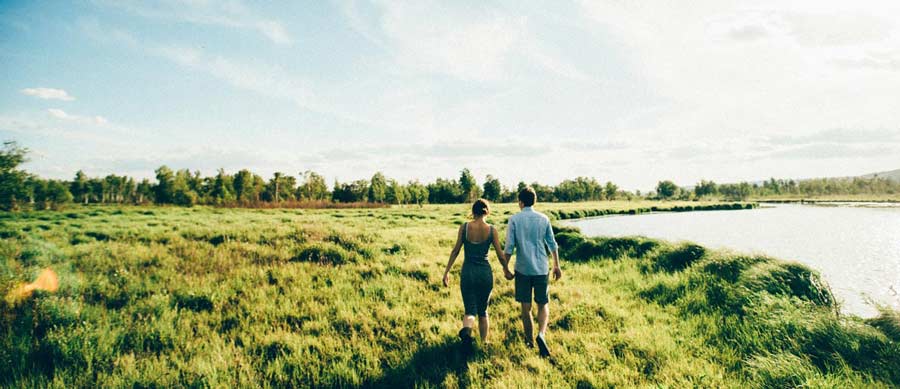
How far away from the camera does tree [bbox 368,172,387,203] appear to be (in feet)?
340

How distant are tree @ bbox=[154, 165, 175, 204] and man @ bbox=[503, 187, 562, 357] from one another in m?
120

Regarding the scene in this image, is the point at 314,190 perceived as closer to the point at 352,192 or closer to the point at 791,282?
the point at 352,192

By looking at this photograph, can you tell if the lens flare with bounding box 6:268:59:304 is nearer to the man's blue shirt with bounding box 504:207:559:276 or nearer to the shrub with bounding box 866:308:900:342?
the man's blue shirt with bounding box 504:207:559:276

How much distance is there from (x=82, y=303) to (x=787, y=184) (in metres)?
231

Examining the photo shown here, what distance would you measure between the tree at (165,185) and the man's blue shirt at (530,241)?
120m

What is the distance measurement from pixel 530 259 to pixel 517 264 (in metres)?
0.28

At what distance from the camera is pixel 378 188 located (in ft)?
340

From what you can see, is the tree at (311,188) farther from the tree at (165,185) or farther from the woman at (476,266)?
the woman at (476,266)

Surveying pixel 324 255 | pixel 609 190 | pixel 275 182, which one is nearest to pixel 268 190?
pixel 275 182

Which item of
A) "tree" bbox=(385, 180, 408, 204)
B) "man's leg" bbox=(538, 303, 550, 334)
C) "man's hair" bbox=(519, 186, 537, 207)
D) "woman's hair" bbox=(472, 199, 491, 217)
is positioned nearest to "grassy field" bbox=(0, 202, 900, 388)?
"man's leg" bbox=(538, 303, 550, 334)

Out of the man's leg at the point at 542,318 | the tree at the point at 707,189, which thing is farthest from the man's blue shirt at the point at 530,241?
the tree at the point at 707,189

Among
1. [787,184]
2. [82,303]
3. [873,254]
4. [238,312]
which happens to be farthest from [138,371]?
[787,184]

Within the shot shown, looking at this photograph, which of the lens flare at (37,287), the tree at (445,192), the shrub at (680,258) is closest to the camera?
the lens flare at (37,287)

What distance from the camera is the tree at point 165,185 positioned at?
98938 mm
